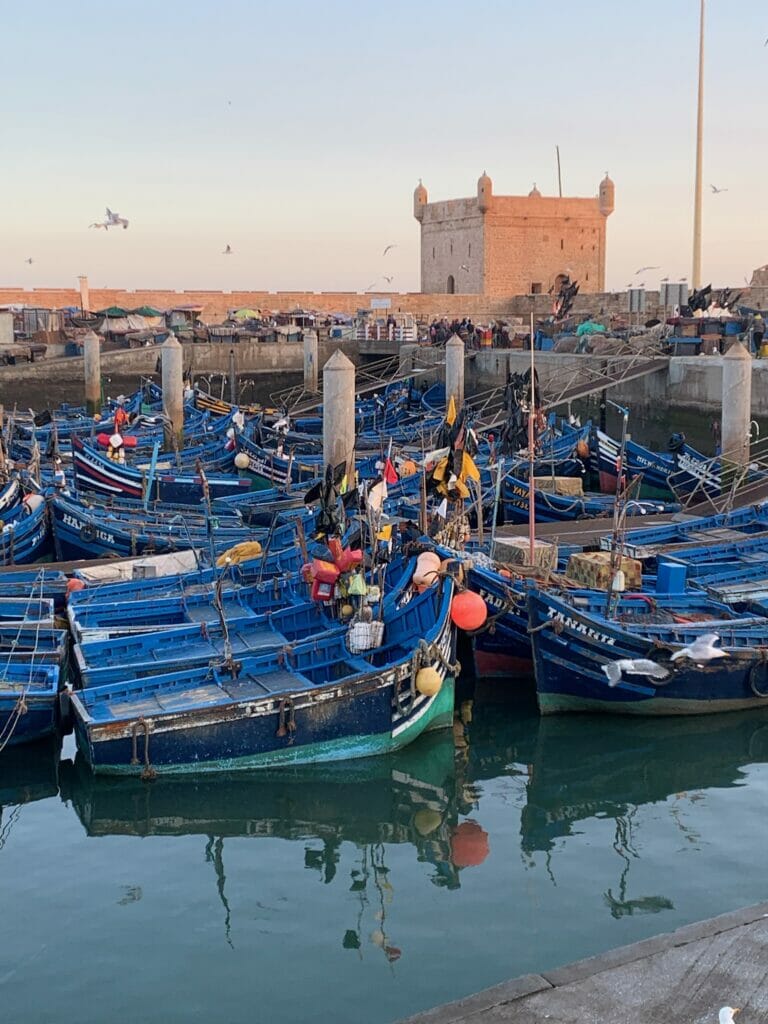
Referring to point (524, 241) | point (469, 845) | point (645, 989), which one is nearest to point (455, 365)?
point (469, 845)

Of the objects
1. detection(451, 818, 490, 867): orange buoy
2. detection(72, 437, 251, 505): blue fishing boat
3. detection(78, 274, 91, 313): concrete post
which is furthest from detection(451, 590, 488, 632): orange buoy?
detection(78, 274, 91, 313): concrete post

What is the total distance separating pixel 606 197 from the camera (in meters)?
64.8

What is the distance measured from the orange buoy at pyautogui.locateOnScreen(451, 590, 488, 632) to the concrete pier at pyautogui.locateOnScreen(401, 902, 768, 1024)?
18.5 ft

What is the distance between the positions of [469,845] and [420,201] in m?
63.0

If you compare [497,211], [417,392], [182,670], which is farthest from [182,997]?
[497,211]

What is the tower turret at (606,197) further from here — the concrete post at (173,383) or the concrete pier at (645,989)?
the concrete pier at (645,989)

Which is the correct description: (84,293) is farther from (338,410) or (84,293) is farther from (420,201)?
(338,410)

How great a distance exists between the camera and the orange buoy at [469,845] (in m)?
10.4

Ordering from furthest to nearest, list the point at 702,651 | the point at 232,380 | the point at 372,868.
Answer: the point at 232,380 → the point at 702,651 → the point at 372,868

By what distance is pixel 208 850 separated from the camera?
10531mm

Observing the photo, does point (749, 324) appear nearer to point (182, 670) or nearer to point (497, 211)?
point (182, 670)

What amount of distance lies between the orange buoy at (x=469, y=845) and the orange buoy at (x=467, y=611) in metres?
2.18

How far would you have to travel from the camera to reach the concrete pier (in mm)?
6414

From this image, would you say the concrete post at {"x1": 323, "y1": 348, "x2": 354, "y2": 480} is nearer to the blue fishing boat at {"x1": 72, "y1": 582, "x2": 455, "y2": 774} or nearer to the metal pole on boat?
the blue fishing boat at {"x1": 72, "y1": 582, "x2": 455, "y2": 774}
